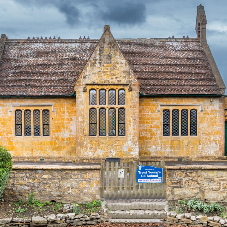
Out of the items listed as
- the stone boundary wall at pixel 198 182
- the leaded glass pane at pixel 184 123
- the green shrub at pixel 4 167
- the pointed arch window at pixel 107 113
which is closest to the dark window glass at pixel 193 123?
the leaded glass pane at pixel 184 123

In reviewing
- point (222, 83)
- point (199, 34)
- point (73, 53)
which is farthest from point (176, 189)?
point (199, 34)

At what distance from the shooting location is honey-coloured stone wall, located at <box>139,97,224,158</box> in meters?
21.4

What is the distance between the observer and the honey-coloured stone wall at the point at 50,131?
838 inches

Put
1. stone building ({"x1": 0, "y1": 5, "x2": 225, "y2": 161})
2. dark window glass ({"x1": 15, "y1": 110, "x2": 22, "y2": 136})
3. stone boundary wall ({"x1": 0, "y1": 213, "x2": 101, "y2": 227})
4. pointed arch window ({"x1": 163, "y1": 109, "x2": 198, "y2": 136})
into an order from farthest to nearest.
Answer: pointed arch window ({"x1": 163, "y1": 109, "x2": 198, "y2": 136}), dark window glass ({"x1": 15, "y1": 110, "x2": 22, "y2": 136}), stone building ({"x1": 0, "y1": 5, "x2": 225, "y2": 161}), stone boundary wall ({"x1": 0, "y1": 213, "x2": 101, "y2": 227})

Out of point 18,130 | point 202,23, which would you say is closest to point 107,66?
point 18,130

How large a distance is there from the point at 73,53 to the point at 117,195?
14299mm

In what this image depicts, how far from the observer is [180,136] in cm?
2145

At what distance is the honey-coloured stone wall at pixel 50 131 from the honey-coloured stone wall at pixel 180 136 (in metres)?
5.10

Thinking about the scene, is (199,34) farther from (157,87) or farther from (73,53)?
(73,53)

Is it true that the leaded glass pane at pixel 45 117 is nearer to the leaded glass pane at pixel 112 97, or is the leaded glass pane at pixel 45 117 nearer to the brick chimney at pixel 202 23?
the leaded glass pane at pixel 112 97

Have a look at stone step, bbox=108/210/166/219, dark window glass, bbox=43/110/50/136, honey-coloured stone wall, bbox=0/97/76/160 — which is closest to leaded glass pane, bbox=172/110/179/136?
honey-coloured stone wall, bbox=0/97/76/160

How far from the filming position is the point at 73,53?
24.1 metres

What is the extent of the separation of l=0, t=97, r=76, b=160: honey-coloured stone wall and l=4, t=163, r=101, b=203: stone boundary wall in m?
7.77

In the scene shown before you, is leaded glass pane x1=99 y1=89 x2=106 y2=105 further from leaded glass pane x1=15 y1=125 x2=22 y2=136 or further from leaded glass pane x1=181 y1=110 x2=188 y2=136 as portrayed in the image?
leaded glass pane x1=15 y1=125 x2=22 y2=136
